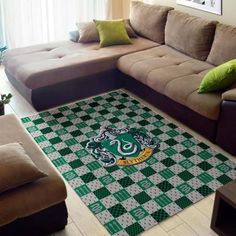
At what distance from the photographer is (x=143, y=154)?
9.04 feet

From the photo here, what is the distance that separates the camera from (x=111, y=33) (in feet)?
12.9

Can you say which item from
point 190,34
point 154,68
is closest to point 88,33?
point 154,68

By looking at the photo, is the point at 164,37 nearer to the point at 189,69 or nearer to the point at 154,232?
the point at 189,69

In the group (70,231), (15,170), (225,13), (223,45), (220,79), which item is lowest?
(70,231)

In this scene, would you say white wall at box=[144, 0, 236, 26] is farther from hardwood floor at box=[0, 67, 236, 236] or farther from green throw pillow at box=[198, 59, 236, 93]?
hardwood floor at box=[0, 67, 236, 236]

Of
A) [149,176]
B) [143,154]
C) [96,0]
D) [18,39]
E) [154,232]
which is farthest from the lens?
A: [96,0]

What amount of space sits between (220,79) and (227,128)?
0.39 m

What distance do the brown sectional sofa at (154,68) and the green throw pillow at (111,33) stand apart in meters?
0.11

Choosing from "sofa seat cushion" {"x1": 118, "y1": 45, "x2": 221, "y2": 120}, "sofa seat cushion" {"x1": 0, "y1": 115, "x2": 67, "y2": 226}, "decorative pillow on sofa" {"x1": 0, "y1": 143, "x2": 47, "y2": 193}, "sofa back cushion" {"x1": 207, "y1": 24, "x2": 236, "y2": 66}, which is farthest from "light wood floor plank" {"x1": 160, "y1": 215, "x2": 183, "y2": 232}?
"sofa back cushion" {"x1": 207, "y1": 24, "x2": 236, "y2": 66}

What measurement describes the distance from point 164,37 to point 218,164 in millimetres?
1855

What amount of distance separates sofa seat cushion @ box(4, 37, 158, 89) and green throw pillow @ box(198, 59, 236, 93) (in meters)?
1.18

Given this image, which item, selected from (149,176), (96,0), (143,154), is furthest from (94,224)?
(96,0)

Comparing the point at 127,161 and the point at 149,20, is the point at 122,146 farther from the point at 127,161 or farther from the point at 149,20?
the point at 149,20

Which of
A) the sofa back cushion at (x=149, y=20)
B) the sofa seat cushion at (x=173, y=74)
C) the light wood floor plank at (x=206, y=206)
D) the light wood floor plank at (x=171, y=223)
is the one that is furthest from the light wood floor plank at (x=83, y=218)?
the sofa back cushion at (x=149, y=20)
